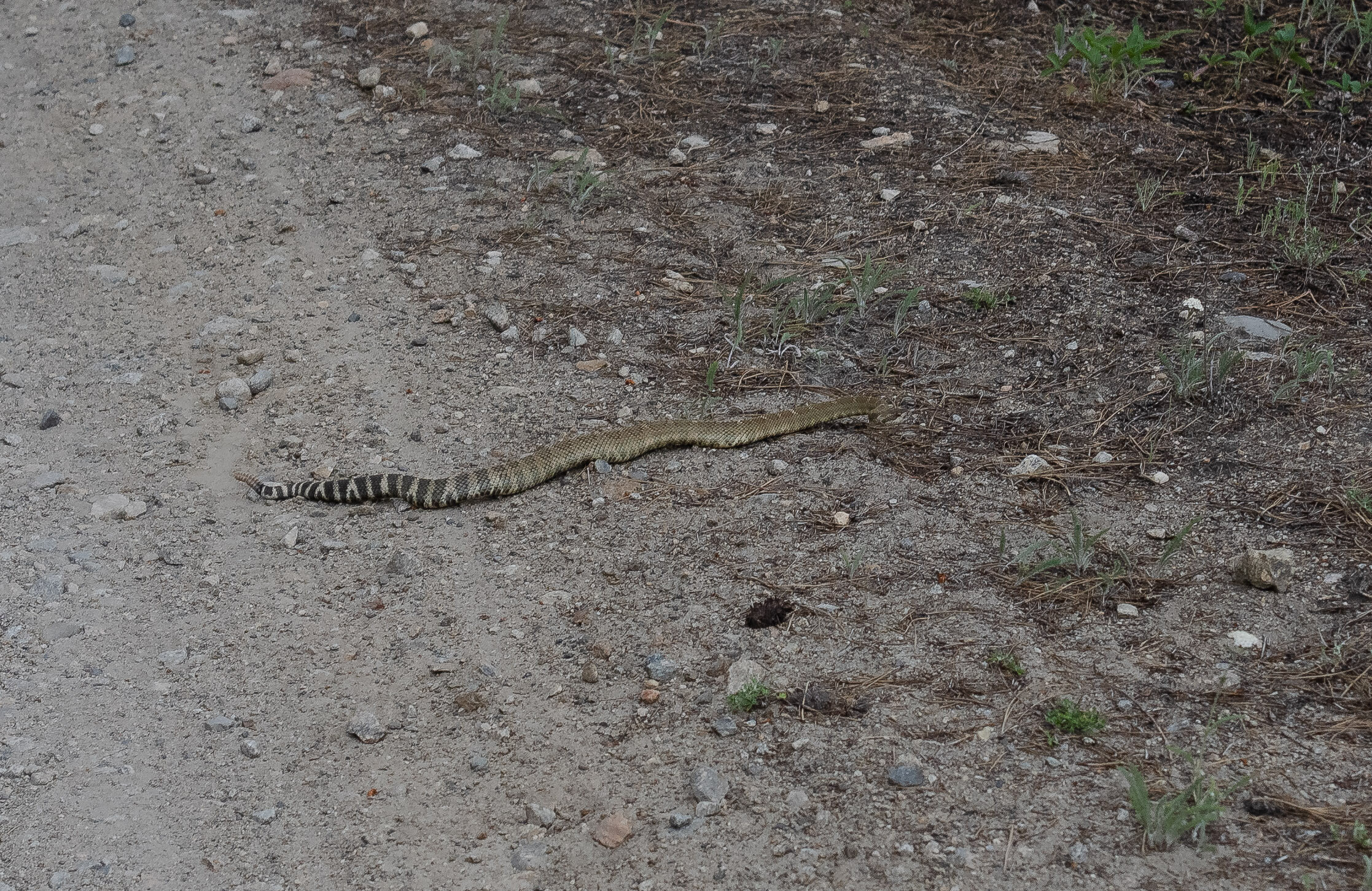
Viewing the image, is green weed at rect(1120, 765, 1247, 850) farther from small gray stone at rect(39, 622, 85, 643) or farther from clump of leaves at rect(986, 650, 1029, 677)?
small gray stone at rect(39, 622, 85, 643)

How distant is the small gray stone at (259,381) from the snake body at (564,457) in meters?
0.76

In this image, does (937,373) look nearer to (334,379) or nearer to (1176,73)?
(334,379)

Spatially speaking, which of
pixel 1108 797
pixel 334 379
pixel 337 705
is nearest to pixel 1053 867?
pixel 1108 797

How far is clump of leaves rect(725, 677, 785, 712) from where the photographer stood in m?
4.02

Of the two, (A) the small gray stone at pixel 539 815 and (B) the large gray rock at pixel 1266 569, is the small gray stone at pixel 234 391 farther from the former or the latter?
(B) the large gray rock at pixel 1266 569

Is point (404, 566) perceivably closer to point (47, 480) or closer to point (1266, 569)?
point (47, 480)

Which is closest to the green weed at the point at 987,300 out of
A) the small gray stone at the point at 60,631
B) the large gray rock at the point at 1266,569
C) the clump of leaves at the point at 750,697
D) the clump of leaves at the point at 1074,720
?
the large gray rock at the point at 1266,569

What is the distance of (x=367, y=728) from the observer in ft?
13.4

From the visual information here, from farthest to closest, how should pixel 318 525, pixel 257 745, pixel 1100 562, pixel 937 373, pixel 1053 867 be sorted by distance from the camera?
pixel 937 373
pixel 318 525
pixel 1100 562
pixel 257 745
pixel 1053 867

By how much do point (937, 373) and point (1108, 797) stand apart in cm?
278

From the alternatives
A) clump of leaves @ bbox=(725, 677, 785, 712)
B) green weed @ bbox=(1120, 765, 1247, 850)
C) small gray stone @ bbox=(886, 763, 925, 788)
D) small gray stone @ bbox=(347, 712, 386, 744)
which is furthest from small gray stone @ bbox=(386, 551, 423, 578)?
green weed @ bbox=(1120, 765, 1247, 850)

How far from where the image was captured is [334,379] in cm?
609

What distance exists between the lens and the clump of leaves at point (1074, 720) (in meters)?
3.79

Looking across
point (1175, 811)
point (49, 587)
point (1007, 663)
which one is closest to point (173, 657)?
point (49, 587)
